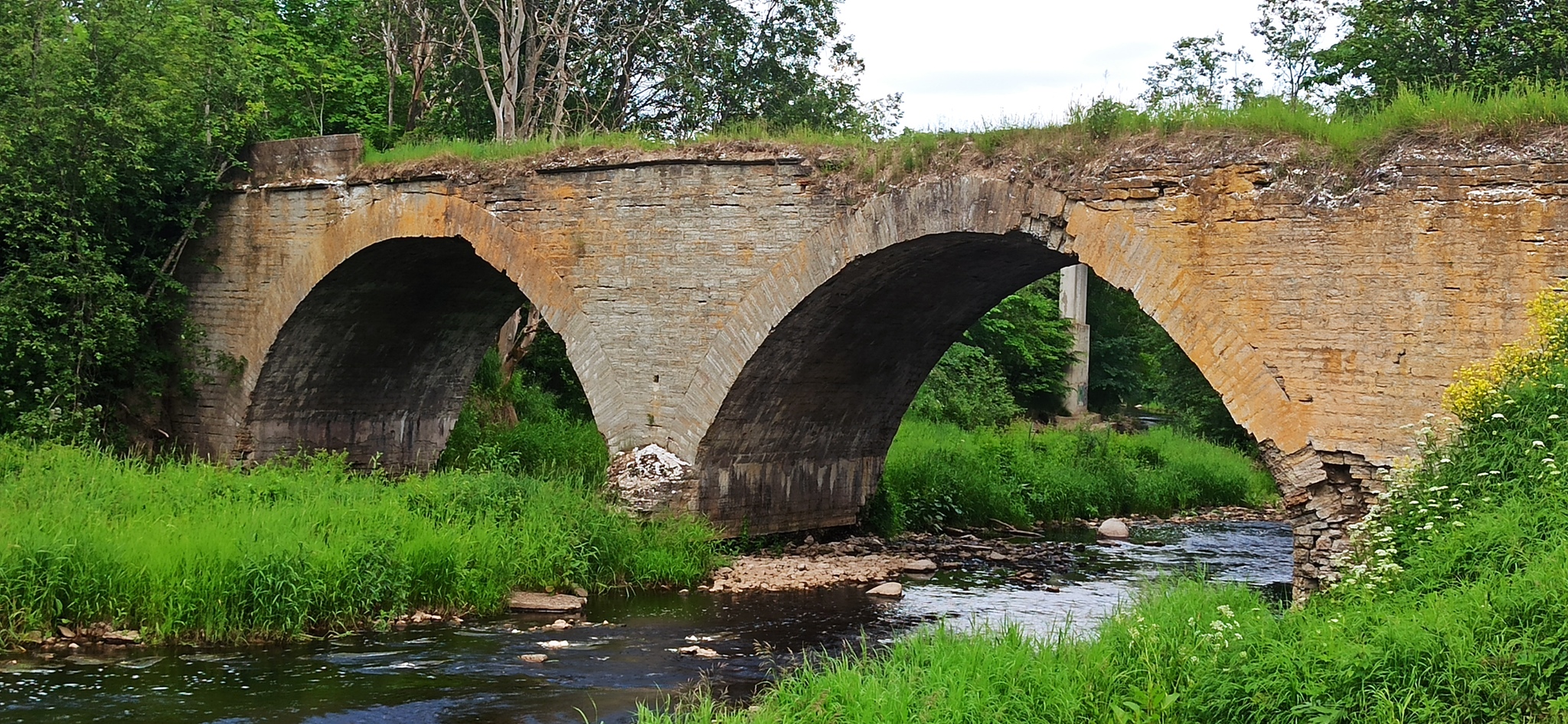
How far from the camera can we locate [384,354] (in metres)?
14.7

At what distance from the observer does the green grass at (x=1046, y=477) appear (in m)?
14.4

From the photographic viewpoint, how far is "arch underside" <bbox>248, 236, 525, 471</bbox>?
1341 centimetres

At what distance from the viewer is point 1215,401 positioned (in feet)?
73.5

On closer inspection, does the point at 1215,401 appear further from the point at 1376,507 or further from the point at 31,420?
the point at 31,420

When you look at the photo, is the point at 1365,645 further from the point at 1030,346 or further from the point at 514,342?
the point at 1030,346

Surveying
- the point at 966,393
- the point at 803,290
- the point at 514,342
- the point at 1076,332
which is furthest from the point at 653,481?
the point at 1076,332

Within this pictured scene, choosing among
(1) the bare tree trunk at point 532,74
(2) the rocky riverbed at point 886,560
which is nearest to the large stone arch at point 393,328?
(2) the rocky riverbed at point 886,560

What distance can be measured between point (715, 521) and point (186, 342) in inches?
238

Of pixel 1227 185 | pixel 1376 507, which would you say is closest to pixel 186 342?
pixel 1227 185

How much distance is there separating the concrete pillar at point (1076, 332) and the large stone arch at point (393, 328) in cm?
1219

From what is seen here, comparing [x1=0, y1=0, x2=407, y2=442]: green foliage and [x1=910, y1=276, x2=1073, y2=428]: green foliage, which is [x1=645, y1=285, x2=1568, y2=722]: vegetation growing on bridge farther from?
[x1=910, y1=276, x2=1073, y2=428]: green foliage

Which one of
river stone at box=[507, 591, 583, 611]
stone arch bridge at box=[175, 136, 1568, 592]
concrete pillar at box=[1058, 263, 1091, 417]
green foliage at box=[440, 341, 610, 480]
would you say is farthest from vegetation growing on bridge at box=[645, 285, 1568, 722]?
concrete pillar at box=[1058, 263, 1091, 417]

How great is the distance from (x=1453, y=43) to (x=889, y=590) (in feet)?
33.1

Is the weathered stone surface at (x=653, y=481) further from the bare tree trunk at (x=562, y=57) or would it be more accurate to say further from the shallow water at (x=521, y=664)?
the bare tree trunk at (x=562, y=57)
